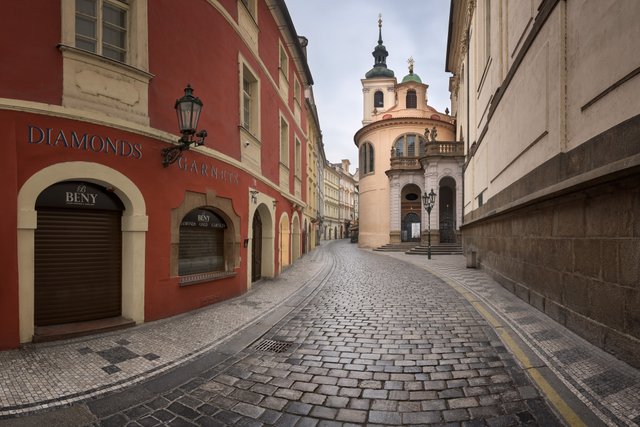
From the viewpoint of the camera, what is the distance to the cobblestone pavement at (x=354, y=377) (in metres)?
3.21

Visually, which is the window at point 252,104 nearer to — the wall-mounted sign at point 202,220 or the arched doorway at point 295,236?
the wall-mounted sign at point 202,220

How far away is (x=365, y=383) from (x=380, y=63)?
52.9 metres

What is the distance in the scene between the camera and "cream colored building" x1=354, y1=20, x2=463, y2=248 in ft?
92.2

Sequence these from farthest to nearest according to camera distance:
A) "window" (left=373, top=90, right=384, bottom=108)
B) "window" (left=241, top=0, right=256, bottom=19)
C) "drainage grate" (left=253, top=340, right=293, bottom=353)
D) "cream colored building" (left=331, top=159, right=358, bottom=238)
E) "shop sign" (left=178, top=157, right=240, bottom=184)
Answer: "cream colored building" (left=331, top=159, right=358, bottom=238), "window" (left=373, top=90, right=384, bottom=108), "window" (left=241, top=0, right=256, bottom=19), "shop sign" (left=178, top=157, right=240, bottom=184), "drainage grate" (left=253, top=340, right=293, bottom=353)

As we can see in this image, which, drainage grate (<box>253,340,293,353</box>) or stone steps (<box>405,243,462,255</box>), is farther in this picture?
stone steps (<box>405,243,462,255</box>)

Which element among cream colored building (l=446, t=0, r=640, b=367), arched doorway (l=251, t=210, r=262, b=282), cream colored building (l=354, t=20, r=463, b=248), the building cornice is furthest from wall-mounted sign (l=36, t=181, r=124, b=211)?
the building cornice

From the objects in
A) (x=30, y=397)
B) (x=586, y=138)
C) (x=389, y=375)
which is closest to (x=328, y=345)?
(x=389, y=375)

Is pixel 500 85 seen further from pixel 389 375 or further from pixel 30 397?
pixel 30 397

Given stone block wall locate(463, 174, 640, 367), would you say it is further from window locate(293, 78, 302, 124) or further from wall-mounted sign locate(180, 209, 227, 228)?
window locate(293, 78, 302, 124)

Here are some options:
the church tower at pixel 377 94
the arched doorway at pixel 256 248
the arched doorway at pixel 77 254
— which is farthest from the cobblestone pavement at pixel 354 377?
the church tower at pixel 377 94

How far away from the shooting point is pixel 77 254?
578cm

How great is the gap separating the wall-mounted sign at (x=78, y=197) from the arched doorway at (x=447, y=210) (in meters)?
27.3

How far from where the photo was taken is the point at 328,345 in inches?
202

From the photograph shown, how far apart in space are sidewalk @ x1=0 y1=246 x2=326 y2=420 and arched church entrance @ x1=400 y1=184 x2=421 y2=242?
27.2 meters
